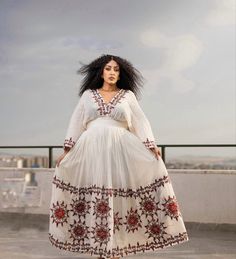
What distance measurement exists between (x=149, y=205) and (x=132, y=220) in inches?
6.7

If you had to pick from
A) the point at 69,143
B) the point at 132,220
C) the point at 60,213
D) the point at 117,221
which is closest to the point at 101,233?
the point at 117,221

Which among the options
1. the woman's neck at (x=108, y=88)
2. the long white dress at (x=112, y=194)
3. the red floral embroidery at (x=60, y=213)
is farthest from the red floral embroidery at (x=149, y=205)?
the woman's neck at (x=108, y=88)

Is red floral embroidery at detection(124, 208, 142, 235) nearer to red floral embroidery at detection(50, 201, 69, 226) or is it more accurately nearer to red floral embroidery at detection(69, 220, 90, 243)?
red floral embroidery at detection(69, 220, 90, 243)

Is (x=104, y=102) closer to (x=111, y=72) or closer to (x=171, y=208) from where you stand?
(x=111, y=72)

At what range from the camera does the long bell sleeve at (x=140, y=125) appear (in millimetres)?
3457

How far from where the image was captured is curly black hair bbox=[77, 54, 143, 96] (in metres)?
3.72

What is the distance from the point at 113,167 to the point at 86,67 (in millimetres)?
985

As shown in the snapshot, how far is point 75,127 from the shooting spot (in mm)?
3549

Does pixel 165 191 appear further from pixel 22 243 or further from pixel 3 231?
pixel 3 231

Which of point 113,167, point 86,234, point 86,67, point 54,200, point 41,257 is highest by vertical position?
point 86,67

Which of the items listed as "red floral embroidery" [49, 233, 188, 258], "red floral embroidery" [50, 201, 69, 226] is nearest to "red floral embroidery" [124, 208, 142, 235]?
"red floral embroidery" [49, 233, 188, 258]

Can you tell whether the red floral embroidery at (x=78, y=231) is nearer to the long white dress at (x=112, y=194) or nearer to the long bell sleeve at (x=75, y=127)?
the long white dress at (x=112, y=194)

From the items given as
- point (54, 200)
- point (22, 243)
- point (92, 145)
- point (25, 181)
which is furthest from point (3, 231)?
point (92, 145)

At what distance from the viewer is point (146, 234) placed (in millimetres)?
3324
